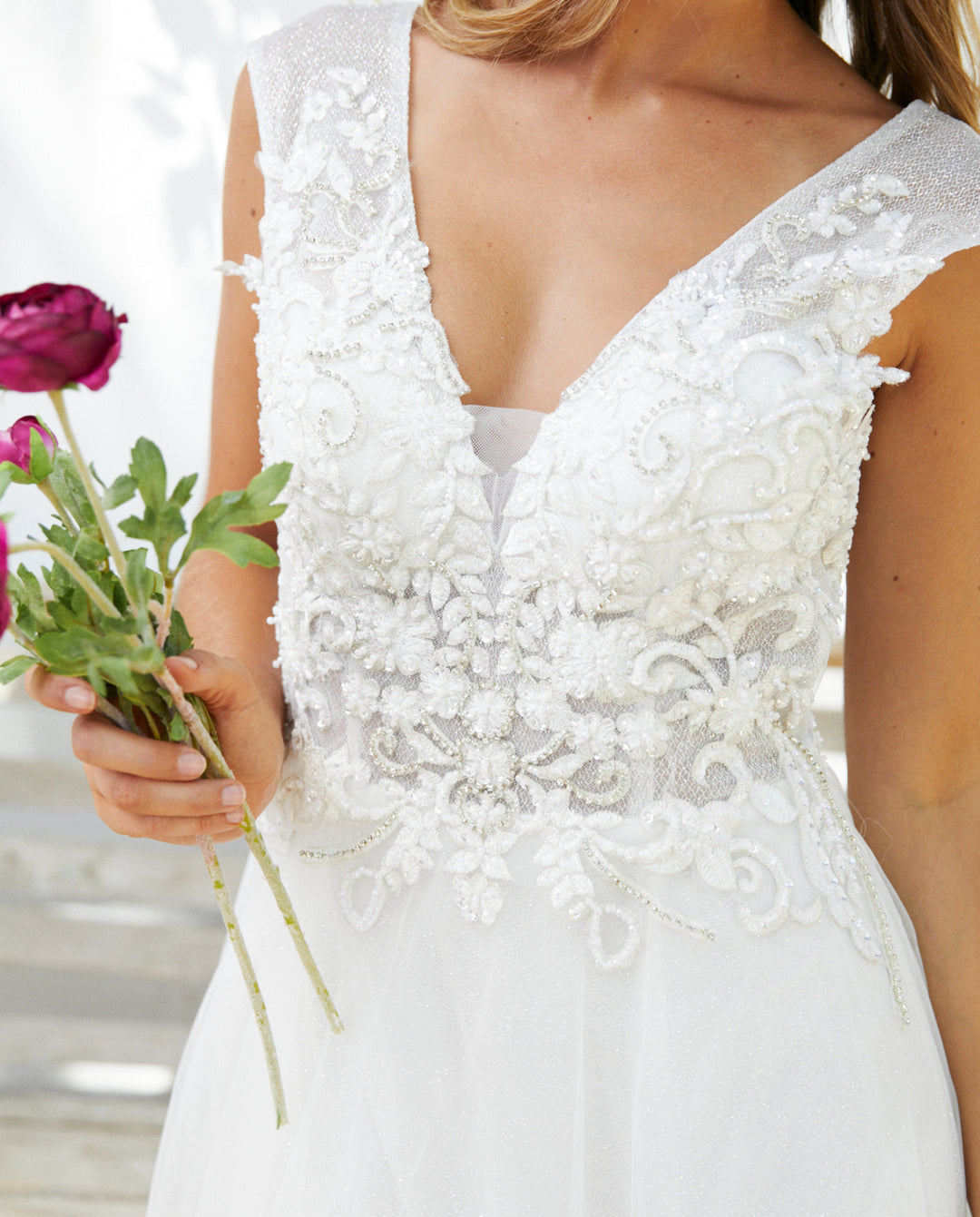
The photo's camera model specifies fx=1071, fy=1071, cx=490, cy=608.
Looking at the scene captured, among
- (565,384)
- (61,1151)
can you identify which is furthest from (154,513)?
(61,1151)

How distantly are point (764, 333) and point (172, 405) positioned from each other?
5.01 ft

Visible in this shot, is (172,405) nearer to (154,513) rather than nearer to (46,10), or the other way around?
(46,10)

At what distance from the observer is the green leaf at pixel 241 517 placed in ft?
1.80

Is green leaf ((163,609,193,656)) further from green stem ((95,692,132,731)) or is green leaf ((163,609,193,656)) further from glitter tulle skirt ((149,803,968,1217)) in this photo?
glitter tulle skirt ((149,803,968,1217))

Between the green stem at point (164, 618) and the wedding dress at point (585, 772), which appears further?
the wedding dress at point (585, 772)

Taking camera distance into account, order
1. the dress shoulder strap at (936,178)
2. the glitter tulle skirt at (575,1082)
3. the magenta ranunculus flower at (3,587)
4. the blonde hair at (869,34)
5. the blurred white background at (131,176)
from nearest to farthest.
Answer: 1. the magenta ranunculus flower at (3,587)
2. the glitter tulle skirt at (575,1082)
3. the dress shoulder strap at (936,178)
4. the blonde hair at (869,34)
5. the blurred white background at (131,176)

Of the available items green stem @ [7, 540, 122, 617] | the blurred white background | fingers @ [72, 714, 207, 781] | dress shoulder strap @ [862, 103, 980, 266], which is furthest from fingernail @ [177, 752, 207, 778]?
the blurred white background

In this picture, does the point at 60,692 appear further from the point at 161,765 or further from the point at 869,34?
the point at 869,34

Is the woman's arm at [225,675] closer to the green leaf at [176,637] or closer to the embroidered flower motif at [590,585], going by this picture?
the green leaf at [176,637]

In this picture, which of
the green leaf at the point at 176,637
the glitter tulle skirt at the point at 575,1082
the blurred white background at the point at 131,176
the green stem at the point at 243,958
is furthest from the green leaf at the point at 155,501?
the blurred white background at the point at 131,176

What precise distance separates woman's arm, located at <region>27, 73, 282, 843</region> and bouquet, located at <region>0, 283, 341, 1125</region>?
2cm

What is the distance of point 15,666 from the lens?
1.93 feet

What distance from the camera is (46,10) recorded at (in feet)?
6.36

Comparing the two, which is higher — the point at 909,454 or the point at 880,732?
the point at 909,454
